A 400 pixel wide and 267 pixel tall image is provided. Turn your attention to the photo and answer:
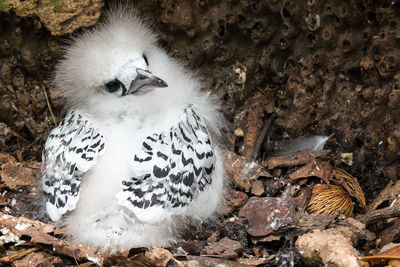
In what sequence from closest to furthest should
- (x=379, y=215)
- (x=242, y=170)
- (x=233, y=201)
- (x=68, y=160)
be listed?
(x=379, y=215) < (x=68, y=160) < (x=233, y=201) < (x=242, y=170)

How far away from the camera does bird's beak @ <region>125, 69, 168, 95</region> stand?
3555mm

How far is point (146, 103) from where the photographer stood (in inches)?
148

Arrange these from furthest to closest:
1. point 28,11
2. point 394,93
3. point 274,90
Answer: point 274,90 < point 28,11 < point 394,93

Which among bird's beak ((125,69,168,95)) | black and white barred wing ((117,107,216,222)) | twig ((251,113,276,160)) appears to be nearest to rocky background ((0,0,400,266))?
twig ((251,113,276,160))

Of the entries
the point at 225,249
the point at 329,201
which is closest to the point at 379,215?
the point at 329,201

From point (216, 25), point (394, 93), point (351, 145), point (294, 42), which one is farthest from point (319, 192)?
point (216, 25)

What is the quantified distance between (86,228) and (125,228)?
258 millimetres

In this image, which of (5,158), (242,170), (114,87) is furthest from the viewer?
(5,158)

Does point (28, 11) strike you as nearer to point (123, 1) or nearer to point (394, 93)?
point (123, 1)

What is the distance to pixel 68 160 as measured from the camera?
3.56 metres

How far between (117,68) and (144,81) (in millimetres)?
219

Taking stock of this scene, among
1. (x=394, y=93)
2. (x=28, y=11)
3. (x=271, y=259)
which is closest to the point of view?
(x=271, y=259)

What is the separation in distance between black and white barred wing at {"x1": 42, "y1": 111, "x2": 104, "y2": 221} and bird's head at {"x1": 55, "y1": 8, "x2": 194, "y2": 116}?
22cm

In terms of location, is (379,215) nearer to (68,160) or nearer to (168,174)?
(168,174)
